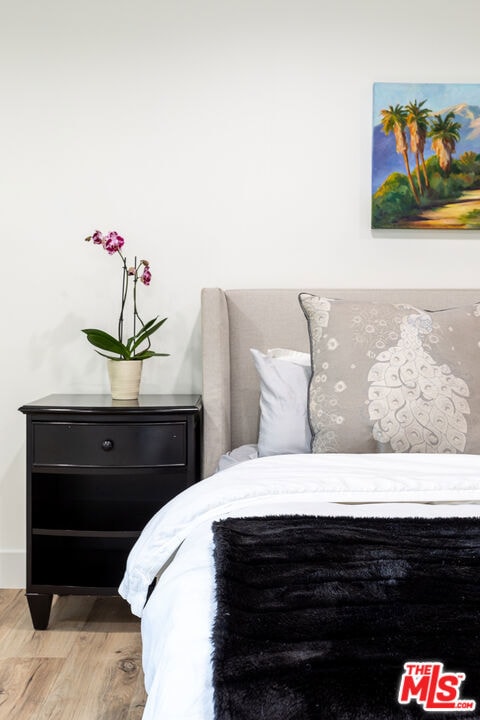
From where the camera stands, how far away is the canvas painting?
9.02 feet

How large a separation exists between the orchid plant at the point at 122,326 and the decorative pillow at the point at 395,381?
67 centimetres

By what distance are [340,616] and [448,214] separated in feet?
6.99

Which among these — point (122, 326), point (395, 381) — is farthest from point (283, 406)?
point (122, 326)

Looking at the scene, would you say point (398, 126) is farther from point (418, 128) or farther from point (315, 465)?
point (315, 465)

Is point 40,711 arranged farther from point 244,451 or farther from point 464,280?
point 464,280

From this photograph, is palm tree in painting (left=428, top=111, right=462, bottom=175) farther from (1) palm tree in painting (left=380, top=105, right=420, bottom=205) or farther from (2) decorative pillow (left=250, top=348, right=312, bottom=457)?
(2) decorative pillow (left=250, top=348, right=312, bottom=457)

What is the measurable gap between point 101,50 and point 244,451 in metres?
1.57

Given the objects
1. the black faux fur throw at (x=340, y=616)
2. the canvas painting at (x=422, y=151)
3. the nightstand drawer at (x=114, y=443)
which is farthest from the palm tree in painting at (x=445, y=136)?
the black faux fur throw at (x=340, y=616)

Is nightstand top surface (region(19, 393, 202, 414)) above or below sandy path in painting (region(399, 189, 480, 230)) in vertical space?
below

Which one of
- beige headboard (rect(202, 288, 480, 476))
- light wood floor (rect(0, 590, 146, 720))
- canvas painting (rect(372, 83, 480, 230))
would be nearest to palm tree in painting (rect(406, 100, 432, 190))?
canvas painting (rect(372, 83, 480, 230))

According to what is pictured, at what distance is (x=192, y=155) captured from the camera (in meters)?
2.79

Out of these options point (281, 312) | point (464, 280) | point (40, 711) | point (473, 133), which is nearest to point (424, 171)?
point (473, 133)

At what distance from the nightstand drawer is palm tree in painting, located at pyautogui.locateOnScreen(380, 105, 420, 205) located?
1288mm

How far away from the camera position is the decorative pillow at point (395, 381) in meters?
2.02
